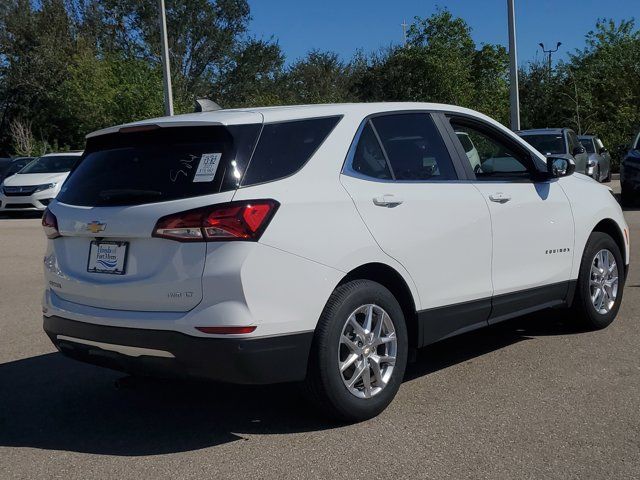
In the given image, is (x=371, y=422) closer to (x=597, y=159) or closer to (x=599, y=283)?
(x=599, y=283)

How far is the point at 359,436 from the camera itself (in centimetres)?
429

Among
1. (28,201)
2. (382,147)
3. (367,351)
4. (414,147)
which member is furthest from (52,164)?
(367,351)

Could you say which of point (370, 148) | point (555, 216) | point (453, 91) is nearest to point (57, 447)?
point (370, 148)

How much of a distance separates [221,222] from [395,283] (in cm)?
124

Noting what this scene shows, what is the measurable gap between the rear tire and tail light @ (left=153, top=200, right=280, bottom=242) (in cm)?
316

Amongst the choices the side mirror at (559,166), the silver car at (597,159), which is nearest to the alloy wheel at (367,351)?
the side mirror at (559,166)

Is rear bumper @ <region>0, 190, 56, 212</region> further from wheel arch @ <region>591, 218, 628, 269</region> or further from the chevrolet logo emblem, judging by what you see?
the chevrolet logo emblem

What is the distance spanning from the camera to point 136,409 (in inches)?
196

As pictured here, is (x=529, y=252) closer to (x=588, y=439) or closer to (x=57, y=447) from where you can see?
(x=588, y=439)

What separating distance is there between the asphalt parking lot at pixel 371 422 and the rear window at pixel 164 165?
131 cm

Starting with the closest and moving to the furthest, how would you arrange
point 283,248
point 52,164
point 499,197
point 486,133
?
point 283,248 < point 499,197 < point 486,133 < point 52,164

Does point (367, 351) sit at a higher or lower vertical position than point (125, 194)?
lower

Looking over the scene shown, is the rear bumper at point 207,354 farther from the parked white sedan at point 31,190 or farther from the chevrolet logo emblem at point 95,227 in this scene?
the parked white sedan at point 31,190

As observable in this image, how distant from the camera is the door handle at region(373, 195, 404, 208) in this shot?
4.55 metres
